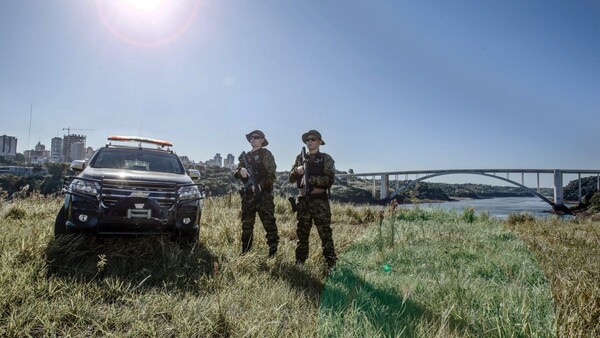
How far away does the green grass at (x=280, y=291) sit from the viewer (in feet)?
7.35

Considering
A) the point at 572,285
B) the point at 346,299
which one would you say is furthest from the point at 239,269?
the point at 572,285

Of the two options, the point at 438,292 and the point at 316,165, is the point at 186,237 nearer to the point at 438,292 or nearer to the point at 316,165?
the point at 316,165

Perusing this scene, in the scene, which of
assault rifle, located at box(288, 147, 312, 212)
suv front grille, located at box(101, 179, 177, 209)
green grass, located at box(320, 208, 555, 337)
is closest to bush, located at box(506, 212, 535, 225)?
green grass, located at box(320, 208, 555, 337)

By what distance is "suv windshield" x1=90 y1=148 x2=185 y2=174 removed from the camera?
4.87m

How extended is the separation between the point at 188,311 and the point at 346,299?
1.32m

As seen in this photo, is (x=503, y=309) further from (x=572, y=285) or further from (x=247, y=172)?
(x=247, y=172)

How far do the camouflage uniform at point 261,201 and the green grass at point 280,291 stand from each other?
0.28 metres

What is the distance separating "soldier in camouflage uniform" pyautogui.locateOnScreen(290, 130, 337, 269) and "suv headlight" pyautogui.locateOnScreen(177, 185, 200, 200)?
1469 mm

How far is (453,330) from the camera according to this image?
2.23 metres

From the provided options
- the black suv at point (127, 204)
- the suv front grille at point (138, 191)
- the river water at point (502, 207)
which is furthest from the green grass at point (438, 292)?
the river water at point (502, 207)

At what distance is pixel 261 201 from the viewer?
4.77 m

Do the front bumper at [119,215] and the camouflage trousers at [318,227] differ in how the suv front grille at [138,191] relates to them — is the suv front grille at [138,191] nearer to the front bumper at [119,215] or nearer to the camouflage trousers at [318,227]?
the front bumper at [119,215]

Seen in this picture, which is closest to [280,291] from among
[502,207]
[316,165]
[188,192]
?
[188,192]

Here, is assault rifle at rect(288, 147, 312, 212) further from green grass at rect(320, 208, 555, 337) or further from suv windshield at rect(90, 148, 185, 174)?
suv windshield at rect(90, 148, 185, 174)
